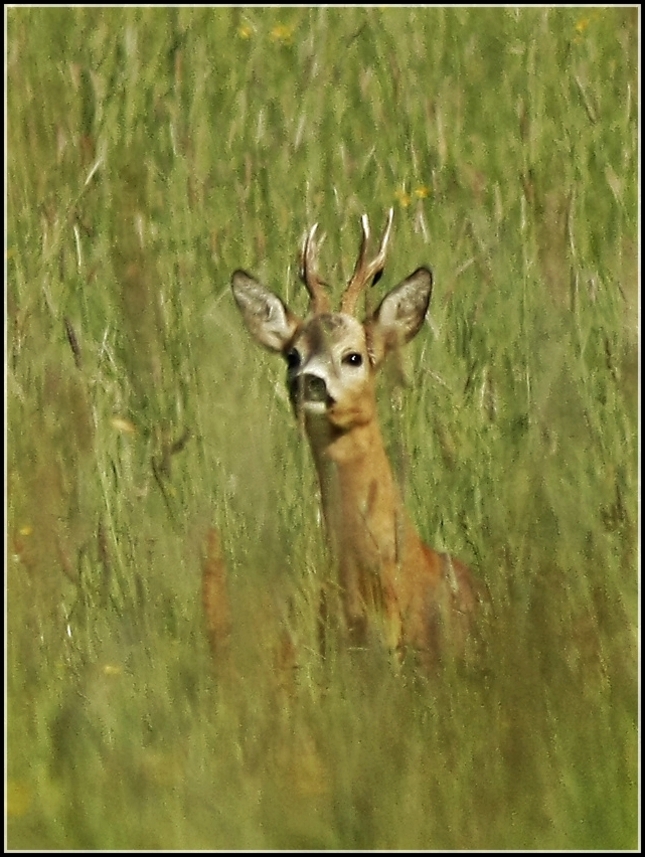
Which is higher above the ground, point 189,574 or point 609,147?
point 609,147

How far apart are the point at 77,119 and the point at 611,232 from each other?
4.97 feet

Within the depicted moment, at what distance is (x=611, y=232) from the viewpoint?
353 centimetres

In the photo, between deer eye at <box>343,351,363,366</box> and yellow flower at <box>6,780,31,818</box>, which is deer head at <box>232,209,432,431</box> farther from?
yellow flower at <box>6,780,31,818</box>

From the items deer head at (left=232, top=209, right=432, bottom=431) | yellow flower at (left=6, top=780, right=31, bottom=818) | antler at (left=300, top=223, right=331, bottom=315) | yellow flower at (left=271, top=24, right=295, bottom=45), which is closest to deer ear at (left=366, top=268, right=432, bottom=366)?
deer head at (left=232, top=209, right=432, bottom=431)

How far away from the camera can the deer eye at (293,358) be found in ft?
11.9

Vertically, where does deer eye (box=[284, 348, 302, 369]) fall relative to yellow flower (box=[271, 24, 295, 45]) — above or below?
below

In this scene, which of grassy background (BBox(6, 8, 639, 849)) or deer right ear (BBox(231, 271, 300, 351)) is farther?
deer right ear (BBox(231, 271, 300, 351))

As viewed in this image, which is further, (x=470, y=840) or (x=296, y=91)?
(x=296, y=91)

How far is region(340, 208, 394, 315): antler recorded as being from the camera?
136 inches

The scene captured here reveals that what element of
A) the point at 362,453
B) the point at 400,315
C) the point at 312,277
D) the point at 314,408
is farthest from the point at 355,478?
the point at 312,277

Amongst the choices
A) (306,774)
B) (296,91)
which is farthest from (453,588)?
(296,91)

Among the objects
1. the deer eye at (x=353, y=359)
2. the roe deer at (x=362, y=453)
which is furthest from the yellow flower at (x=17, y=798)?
the deer eye at (x=353, y=359)

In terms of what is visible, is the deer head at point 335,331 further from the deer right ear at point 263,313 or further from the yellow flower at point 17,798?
the yellow flower at point 17,798

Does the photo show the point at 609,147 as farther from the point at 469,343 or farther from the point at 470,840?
the point at 470,840
